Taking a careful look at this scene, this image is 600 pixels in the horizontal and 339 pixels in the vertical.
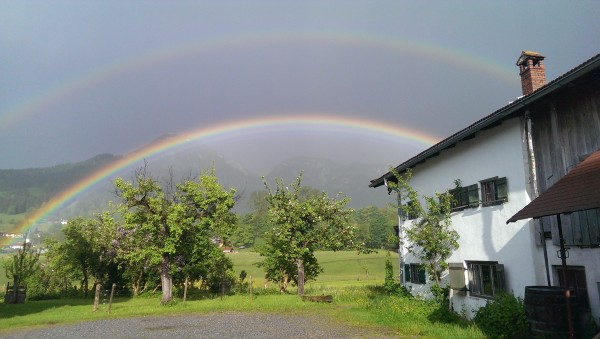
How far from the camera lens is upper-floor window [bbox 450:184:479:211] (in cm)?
1457

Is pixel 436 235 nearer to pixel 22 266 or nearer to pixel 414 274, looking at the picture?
pixel 414 274

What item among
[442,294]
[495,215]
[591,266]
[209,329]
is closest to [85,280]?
[209,329]

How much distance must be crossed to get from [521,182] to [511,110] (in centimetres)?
221

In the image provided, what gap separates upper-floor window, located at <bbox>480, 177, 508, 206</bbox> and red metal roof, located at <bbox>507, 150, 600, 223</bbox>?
369 cm

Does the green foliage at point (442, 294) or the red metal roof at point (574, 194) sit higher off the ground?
the red metal roof at point (574, 194)

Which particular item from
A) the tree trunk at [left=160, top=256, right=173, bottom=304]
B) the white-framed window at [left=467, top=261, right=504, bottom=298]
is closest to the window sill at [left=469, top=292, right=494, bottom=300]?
the white-framed window at [left=467, top=261, right=504, bottom=298]

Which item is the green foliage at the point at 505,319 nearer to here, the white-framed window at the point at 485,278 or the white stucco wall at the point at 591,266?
the white-framed window at the point at 485,278

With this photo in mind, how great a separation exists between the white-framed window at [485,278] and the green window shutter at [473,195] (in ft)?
6.90

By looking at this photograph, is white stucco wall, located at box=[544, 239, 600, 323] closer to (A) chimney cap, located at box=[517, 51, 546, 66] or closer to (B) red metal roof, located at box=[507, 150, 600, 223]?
(B) red metal roof, located at box=[507, 150, 600, 223]

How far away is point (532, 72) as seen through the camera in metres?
16.0

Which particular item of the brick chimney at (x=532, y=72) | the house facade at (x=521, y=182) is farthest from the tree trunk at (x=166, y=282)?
the brick chimney at (x=532, y=72)

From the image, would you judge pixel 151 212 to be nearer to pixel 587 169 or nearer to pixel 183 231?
pixel 183 231

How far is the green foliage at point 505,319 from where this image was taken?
1043 centimetres

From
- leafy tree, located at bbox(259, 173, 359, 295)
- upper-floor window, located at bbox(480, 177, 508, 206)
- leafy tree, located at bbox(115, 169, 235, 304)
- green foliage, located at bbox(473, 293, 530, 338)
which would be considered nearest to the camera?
green foliage, located at bbox(473, 293, 530, 338)
